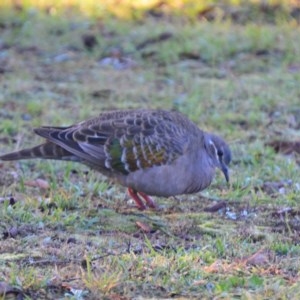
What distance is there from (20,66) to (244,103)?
2.78 meters

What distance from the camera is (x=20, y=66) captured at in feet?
37.6

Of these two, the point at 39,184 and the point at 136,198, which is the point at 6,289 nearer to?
the point at 136,198

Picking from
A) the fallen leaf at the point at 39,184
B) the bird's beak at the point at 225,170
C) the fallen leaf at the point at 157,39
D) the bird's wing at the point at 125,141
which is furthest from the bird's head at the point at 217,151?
the fallen leaf at the point at 157,39

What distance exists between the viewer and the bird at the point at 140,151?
6730 millimetres

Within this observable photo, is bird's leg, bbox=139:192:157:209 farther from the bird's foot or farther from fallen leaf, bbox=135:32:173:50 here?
fallen leaf, bbox=135:32:173:50

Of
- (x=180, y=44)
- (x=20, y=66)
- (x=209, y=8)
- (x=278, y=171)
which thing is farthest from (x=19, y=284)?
(x=209, y=8)

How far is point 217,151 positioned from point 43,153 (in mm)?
1188

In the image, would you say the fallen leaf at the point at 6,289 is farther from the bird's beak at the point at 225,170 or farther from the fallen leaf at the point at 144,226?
the bird's beak at the point at 225,170

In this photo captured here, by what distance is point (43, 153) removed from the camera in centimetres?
689

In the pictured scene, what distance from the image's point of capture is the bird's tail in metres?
6.87

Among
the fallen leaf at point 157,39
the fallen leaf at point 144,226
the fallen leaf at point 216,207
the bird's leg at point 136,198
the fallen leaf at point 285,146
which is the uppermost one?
the fallen leaf at point 144,226

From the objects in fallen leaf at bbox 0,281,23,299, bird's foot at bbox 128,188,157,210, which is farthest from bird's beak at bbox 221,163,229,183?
fallen leaf at bbox 0,281,23,299

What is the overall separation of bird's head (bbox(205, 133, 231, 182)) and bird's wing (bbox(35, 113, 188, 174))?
239mm

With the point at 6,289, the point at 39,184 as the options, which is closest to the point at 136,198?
the point at 39,184
